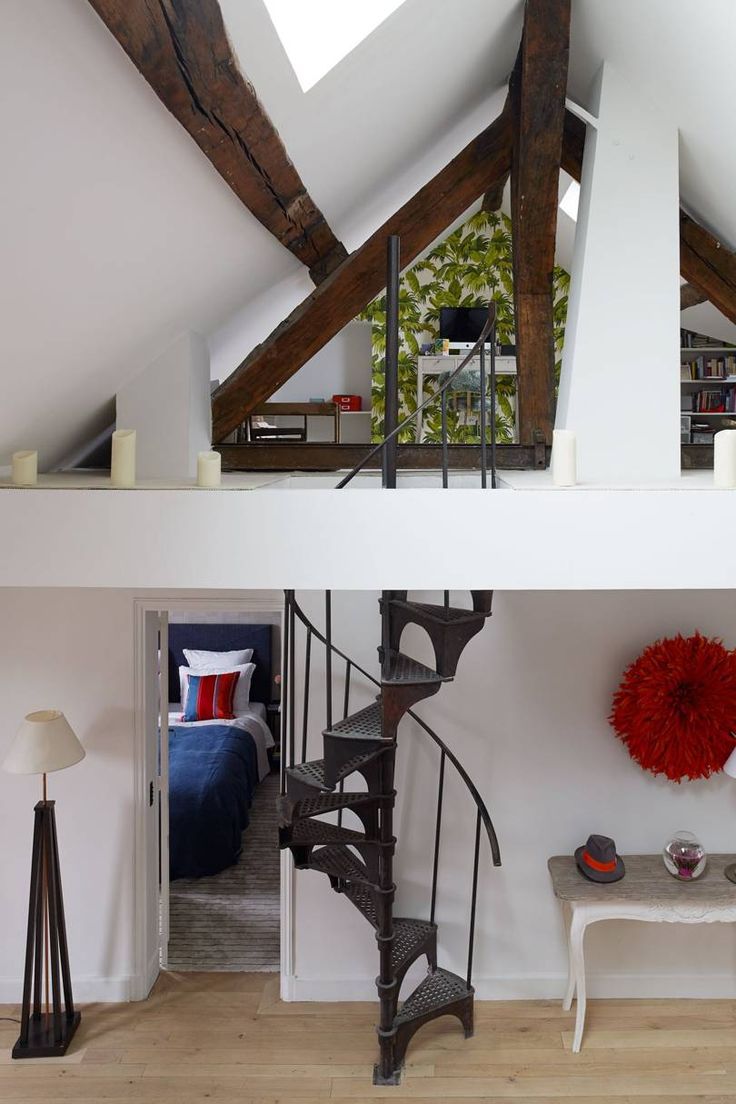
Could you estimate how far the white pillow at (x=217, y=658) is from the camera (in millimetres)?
6801

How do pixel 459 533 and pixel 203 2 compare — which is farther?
pixel 459 533

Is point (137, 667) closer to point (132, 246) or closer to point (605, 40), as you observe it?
point (132, 246)

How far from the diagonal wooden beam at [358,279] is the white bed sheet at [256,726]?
3.01 metres

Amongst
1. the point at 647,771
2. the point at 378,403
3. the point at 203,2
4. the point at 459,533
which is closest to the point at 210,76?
the point at 203,2

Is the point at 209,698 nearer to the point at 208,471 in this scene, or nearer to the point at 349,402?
the point at 349,402

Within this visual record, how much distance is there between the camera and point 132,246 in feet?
7.67

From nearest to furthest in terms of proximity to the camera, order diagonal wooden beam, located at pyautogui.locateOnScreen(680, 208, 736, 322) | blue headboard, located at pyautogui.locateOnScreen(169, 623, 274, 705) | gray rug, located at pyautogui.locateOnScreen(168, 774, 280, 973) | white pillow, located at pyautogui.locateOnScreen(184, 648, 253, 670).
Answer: diagonal wooden beam, located at pyautogui.locateOnScreen(680, 208, 736, 322) < gray rug, located at pyautogui.locateOnScreen(168, 774, 280, 973) < white pillow, located at pyautogui.locateOnScreen(184, 648, 253, 670) < blue headboard, located at pyautogui.locateOnScreen(169, 623, 274, 705)

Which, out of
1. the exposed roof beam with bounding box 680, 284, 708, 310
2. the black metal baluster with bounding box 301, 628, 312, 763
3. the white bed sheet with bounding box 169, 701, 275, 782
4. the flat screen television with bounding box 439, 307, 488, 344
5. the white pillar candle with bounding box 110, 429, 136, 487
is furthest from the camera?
the flat screen television with bounding box 439, 307, 488, 344

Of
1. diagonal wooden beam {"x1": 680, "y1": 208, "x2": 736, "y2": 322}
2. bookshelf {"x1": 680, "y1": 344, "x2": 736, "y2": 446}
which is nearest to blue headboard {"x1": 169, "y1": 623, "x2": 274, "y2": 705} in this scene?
bookshelf {"x1": 680, "y1": 344, "x2": 736, "y2": 446}

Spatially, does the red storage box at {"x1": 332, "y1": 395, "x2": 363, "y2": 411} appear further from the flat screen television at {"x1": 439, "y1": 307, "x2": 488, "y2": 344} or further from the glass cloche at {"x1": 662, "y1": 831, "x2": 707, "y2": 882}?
the glass cloche at {"x1": 662, "y1": 831, "x2": 707, "y2": 882}

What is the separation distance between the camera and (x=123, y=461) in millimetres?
2531

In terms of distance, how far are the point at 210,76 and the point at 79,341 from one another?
1012mm

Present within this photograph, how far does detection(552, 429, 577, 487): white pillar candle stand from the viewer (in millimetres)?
2396

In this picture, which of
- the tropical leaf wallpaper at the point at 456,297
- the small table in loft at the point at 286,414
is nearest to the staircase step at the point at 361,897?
the small table in loft at the point at 286,414
